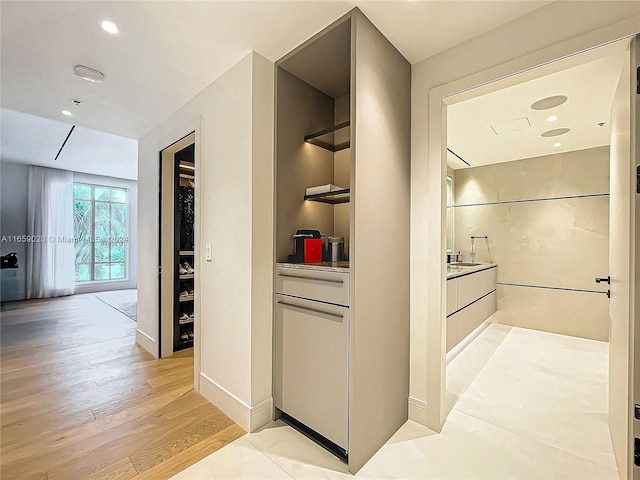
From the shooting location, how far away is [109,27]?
5.71ft

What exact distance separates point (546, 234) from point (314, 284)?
12.8 feet

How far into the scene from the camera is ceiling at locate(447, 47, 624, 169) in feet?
7.60

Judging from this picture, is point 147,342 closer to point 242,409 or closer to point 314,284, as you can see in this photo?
point 242,409

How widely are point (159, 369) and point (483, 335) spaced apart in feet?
12.5

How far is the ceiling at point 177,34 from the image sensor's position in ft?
Result: 5.25

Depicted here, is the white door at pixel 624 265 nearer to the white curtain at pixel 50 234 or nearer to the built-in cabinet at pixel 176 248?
the built-in cabinet at pixel 176 248

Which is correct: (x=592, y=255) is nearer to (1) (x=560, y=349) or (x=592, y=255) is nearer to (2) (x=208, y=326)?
(1) (x=560, y=349)

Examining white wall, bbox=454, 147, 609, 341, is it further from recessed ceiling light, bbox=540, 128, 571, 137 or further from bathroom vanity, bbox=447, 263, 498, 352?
recessed ceiling light, bbox=540, 128, 571, 137

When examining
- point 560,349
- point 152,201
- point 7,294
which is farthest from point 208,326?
point 7,294

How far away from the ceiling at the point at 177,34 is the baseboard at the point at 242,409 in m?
2.29

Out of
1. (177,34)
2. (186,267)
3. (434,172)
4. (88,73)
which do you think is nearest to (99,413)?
(186,267)

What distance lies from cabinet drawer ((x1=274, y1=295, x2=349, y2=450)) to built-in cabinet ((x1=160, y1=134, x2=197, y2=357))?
5.67ft

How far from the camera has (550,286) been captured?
413cm

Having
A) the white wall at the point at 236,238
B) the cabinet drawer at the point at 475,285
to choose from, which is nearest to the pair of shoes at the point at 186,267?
the white wall at the point at 236,238
